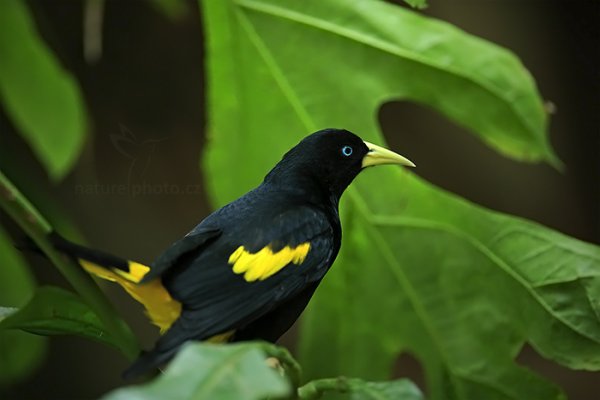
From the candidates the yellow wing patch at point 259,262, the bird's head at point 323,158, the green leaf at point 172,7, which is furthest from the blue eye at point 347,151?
the green leaf at point 172,7

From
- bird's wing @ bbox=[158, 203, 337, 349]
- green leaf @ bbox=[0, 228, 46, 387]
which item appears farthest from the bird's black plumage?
green leaf @ bbox=[0, 228, 46, 387]

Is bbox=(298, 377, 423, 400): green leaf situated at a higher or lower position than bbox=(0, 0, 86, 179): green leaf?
lower

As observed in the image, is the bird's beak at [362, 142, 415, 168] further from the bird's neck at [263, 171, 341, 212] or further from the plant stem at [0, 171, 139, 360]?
the plant stem at [0, 171, 139, 360]

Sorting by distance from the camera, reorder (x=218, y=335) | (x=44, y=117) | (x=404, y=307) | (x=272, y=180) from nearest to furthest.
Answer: (x=218, y=335) < (x=272, y=180) < (x=404, y=307) < (x=44, y=117)

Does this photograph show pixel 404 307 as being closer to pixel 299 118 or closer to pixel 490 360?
pixel 490 360

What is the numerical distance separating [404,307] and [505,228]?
191mm

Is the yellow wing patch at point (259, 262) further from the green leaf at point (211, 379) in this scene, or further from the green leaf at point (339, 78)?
the green leaf at point (339, 78)

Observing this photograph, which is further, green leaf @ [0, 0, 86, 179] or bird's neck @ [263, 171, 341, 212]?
green leaf @ [0, 0, 86, 179]

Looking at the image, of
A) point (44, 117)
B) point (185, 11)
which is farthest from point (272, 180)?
point (185, 11)

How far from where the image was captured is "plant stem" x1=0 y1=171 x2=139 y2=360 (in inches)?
26.7

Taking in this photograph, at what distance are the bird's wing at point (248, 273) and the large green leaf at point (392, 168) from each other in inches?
11.6

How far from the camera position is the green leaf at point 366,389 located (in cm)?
77

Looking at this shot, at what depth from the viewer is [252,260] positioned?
0.76 m

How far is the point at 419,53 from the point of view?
3.83 feet
